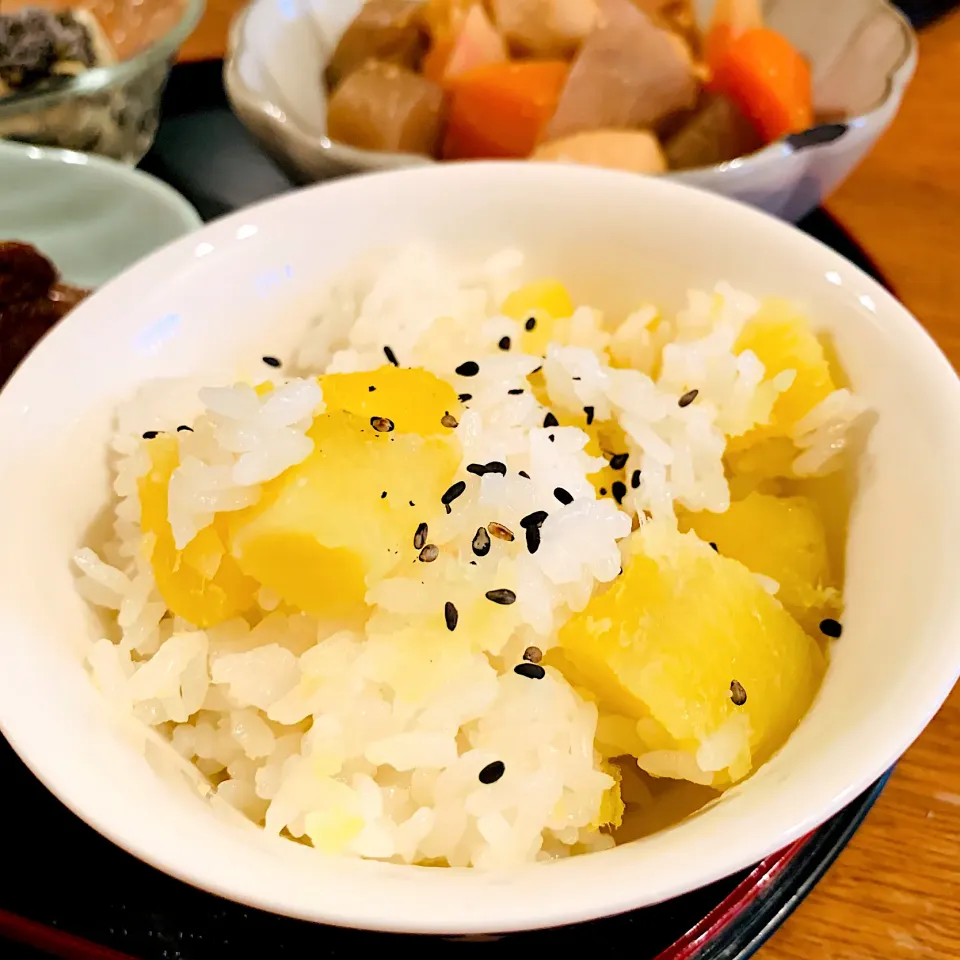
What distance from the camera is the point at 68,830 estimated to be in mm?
1061

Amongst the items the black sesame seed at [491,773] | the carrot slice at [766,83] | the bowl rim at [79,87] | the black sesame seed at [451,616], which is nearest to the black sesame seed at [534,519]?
the black sesame seed at [451,616]

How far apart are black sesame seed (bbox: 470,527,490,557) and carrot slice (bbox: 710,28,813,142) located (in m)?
1.40

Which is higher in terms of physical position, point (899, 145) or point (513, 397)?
point (513, 397)

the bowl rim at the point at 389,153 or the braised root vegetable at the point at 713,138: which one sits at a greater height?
the bowl rim at the point at 389,153

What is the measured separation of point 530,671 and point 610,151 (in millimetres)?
1250

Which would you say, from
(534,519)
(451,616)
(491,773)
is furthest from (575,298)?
(491,773)

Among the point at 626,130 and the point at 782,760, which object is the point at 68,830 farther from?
the point at 626,130

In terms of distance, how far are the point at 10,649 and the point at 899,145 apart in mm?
2313

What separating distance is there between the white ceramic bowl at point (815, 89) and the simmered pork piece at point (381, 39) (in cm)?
7

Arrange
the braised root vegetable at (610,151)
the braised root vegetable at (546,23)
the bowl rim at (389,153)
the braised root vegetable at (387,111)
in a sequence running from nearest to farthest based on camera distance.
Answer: the bowl rim at (389,153) < the braised root vegetable at (610,151) < the braised root vegetable at (387,111) < the braised root vegetable at (546,23)

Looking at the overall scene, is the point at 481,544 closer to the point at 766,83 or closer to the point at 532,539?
the point at 532,539

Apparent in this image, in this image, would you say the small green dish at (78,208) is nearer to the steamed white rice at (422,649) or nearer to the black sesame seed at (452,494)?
the steamed white rice at (422,649)

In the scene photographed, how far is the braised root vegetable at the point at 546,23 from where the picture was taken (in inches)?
82.4

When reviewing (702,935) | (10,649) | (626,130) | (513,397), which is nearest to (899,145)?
(626,130)
